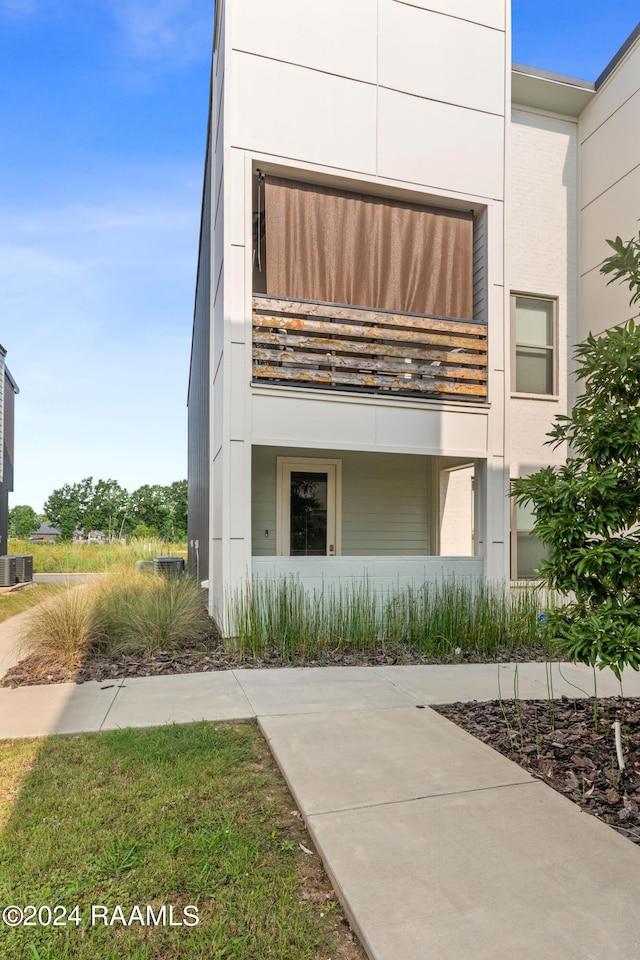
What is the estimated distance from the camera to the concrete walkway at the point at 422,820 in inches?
81.1

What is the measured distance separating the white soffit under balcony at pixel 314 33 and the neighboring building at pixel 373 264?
0.02 meters

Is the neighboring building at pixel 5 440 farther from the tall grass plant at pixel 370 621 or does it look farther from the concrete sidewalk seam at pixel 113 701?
the concrete sidewalk seam at pixel 113 701

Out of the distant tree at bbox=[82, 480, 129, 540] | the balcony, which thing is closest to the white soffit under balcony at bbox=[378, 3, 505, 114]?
the balcony

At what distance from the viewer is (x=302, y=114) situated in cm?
743

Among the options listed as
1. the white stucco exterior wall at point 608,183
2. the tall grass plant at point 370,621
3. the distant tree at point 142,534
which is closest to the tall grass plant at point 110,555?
the distant tree at point 142,534

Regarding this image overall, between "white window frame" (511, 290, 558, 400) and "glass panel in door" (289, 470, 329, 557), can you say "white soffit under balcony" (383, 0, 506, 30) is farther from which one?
"glass panel in door" (289, 470, 329, 557)

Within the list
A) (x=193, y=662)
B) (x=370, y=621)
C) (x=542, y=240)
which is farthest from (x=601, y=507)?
(x=542, y=240)

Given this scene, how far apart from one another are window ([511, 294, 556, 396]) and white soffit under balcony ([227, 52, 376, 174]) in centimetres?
356

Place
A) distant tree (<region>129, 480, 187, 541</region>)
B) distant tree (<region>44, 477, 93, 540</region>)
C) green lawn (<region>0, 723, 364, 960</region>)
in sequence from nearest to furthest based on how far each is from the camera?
green lawn (<region>0, 723, 364, 960</region>)
distant tree (<region>129, 480, 187, 541</region>)
distant tree (<region>44, 477, 93, 540</region>)

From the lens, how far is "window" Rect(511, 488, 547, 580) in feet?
30.5

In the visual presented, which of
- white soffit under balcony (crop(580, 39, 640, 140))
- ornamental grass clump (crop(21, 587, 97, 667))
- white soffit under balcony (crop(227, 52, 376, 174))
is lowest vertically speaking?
ornamental grass clump (crop(21, 587, 97, 667))

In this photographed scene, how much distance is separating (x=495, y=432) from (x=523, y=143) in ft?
16.8

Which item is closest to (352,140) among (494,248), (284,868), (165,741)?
(494,248)

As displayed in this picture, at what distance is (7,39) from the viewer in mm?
10273
